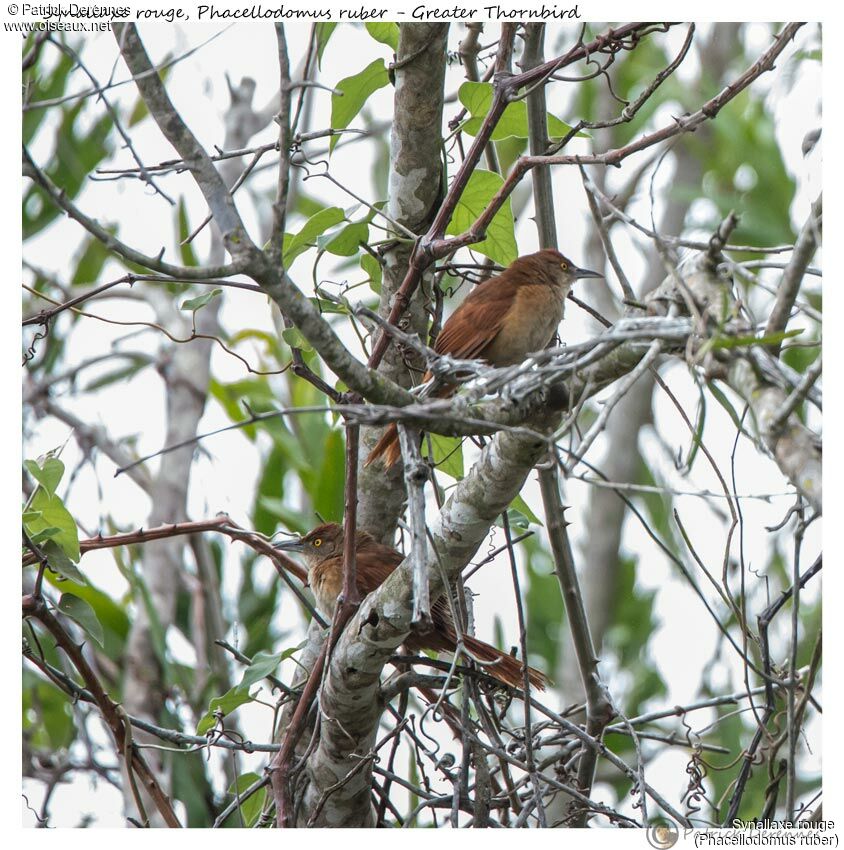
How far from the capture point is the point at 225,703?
3.36m

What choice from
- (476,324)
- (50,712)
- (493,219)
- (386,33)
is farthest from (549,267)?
(50,712)

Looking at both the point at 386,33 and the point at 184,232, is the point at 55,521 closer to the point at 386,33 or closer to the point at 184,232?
the point at 386,33

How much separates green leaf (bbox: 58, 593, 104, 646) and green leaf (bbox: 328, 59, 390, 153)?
1.69 m

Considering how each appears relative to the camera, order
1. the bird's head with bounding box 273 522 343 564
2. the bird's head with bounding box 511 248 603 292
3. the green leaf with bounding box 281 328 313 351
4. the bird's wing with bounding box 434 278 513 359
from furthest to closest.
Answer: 1. the bird's head with bounding box 273 522 343 564
2. the bird's head with bounding box 511 248 603 292
3. the bird's wing with bounding box 434 278 513 359
4. the green leaf with bounding box 281 328 313 351

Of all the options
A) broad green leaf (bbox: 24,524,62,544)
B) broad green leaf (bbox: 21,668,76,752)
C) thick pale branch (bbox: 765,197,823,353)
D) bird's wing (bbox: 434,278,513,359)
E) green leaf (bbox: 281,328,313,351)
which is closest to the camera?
thick pale branch (bbox: 765,197,823,353)

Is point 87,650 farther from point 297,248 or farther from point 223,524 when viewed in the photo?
point 297,248

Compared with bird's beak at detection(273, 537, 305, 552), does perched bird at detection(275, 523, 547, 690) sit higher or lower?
lower

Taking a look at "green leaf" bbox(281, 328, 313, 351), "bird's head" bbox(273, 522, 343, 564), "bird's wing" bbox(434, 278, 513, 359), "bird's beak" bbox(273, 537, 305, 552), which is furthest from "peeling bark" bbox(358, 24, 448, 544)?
"bird's beak" bbox(273, 537, 305, 552)

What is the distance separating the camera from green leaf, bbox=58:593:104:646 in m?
3.26

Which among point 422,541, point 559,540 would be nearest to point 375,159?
point 559,540

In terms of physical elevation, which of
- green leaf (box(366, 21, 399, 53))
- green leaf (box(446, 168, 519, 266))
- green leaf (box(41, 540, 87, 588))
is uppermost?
green leaf (box(366, 21, 399, 53))

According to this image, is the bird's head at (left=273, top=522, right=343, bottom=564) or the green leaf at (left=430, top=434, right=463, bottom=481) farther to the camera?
the bird's head at (left=273, top=522, right=343, bottom=564)

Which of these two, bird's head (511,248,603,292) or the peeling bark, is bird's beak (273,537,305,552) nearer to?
the peeling bark

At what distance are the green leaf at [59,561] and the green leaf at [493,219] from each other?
65.8 inches
